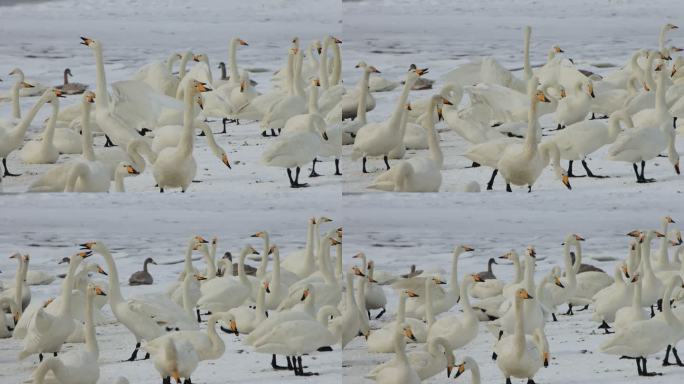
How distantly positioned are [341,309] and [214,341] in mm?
600

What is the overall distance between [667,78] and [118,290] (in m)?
2.89

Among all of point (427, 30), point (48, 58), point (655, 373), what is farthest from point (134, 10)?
point (655, 373)

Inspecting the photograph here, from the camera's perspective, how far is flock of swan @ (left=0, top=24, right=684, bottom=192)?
23.0 feet

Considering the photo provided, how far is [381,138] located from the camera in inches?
282

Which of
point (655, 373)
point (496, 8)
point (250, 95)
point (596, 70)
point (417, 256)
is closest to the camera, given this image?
point (655, 373)

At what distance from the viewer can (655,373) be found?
6824 mm

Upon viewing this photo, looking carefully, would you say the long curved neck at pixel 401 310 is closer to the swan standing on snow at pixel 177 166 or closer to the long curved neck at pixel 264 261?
the long curved neck at pixel 264 261

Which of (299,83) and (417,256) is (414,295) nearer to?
(417,256)

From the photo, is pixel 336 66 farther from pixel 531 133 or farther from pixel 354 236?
Result: pixel 531 133

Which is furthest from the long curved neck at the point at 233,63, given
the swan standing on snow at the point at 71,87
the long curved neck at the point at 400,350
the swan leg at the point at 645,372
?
the swan leg at the point at 645,372

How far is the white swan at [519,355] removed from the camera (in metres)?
6.71

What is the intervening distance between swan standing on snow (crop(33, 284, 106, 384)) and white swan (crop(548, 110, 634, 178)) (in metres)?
2.11

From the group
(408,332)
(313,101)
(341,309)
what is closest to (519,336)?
(408,332)

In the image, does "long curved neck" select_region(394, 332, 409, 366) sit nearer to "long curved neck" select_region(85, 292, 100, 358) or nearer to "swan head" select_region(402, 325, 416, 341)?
"swan head" select_region(402, 325, 416, 341)
